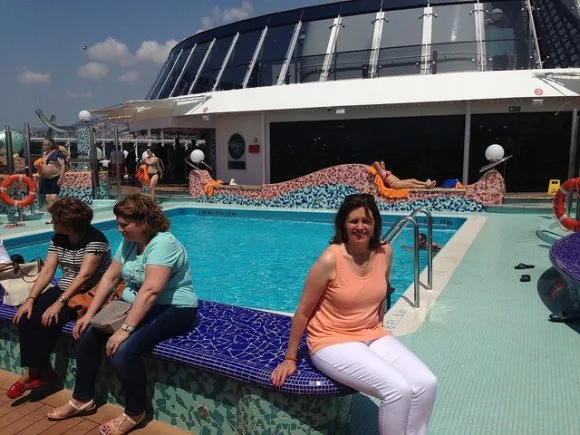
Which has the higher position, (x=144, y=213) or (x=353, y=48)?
(x=353, y=48)

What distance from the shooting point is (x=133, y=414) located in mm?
2520

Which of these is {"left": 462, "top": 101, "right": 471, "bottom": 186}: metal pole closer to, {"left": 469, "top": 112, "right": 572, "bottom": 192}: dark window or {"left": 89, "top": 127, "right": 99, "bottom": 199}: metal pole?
{"left": 469, "top": 112, "right": 572, "bottom": 192}: dark window

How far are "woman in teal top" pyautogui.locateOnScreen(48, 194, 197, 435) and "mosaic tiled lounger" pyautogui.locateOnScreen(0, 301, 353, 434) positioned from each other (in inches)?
4.6

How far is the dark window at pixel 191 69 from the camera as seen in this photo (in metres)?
16.9

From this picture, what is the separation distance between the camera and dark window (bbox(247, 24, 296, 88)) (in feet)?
47.4

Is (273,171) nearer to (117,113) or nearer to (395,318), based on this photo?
(117,113)

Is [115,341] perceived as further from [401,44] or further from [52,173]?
[401,44]

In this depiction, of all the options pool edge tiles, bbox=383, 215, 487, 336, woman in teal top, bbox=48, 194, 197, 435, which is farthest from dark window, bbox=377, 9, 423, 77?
woman in teal top, bbox=48, 194, 197, 435

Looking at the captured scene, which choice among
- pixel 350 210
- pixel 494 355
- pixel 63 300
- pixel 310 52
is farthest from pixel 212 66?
pixel 350 210

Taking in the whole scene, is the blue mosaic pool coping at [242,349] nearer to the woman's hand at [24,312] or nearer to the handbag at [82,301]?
the handbag at [82,301]

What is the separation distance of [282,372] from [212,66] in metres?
15.4

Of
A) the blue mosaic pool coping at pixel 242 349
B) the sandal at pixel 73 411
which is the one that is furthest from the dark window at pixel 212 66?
the sandal at pixel 73 411

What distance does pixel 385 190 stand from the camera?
1145 cm

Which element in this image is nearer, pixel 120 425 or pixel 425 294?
pixel 120 425
